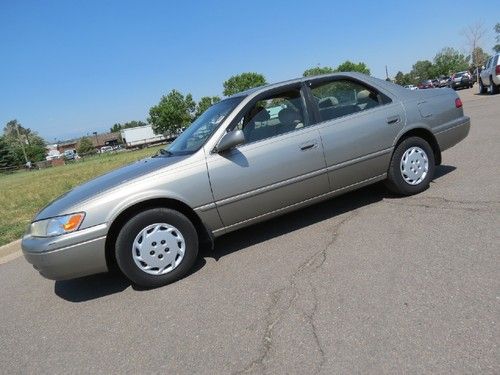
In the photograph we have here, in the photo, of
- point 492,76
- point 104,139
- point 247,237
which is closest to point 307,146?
point 247,237

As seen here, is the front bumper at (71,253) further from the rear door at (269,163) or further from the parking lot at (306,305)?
the rear door at (269,163)

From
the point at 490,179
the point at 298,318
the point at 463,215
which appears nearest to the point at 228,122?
the point at 298,318

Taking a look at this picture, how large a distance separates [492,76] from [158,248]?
20.5 metres

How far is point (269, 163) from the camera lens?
4297 mm

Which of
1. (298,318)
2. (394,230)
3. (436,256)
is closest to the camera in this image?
(298,318)

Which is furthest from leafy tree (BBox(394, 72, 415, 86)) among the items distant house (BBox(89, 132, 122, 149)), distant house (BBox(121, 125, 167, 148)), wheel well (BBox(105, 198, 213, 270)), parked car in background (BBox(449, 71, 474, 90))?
wheel well (BBox(105, 198, 213, 270))

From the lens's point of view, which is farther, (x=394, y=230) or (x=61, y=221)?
(x=394, y=230)

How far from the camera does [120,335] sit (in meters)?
3.27

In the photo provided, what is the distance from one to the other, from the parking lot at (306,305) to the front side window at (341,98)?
3.82ft

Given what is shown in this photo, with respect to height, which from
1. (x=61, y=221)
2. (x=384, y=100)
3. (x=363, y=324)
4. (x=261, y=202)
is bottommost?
(x=363, y=324)

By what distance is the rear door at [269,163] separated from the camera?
13.7 ft

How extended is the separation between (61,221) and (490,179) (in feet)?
16.0

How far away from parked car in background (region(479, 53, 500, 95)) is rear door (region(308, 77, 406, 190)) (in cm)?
1734

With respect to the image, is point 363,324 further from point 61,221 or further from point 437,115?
point 437,115
